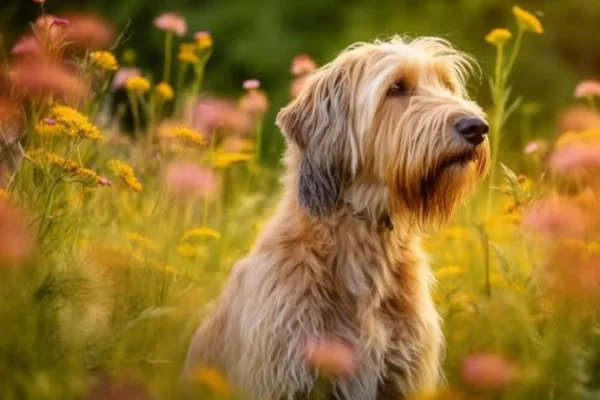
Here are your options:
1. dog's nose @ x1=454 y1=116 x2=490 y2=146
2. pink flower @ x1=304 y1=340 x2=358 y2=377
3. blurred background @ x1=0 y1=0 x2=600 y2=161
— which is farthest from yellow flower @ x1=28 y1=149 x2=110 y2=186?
blurred background @ x1=0 y1=0 x2=600 y2=161

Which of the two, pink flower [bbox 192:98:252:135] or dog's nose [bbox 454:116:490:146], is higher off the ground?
dog's nose [bbox 454:116:490:146]

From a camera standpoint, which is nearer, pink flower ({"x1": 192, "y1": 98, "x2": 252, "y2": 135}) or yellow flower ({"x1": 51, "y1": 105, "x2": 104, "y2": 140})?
yellow flower ({"x1": 51, "y1": 105, "x2": 104, "y2": 140})

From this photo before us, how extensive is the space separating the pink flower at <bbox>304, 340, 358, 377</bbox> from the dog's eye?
2.91 ft

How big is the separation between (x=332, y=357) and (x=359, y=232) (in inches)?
45.3

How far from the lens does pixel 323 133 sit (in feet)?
14.4

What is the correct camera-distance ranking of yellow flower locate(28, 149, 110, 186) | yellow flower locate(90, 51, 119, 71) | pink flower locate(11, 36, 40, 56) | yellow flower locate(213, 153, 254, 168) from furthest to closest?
yellow flower locate(213, 153, 254, 168) < yellow flower locate(90, 51, 119, 71) < pink flower locate(11, 36, 40, 56) < yellow flower locate(28, 149, 110, 186)

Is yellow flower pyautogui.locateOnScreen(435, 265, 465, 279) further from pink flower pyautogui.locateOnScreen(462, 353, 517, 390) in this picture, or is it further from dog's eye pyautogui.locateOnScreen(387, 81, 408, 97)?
pink flower pyautogui.locateOnScreen(462, 353, 517, 390)

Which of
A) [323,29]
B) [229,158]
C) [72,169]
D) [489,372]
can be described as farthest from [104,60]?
[323,29]

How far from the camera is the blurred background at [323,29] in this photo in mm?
11133

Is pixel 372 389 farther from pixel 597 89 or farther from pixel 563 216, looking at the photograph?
pixel 597 89

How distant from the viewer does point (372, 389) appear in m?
4.11

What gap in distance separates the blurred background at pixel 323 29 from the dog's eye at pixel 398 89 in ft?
21.0

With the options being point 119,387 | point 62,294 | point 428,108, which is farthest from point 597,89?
point 119,387

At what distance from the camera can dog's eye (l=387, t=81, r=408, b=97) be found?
4320 mm
